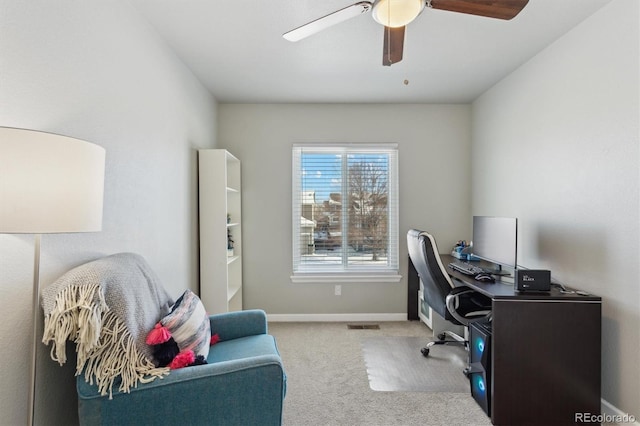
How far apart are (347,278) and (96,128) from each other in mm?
2901

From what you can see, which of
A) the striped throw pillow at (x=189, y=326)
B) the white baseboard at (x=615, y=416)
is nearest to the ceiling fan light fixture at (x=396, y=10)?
the striped throw pillow at (x=189, y=326)

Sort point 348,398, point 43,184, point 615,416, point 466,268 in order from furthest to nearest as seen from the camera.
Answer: point 466,268
point 348,398
point 615,416
point 43,184

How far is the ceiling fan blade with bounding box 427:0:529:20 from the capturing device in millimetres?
1502

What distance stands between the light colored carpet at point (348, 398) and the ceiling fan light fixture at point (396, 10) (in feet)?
7.37

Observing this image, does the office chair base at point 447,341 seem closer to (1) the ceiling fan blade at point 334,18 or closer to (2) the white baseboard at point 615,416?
(2) the white baseboard at point 615,416

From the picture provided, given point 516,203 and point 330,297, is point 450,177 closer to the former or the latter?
point 516,203

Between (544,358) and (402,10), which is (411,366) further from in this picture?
(402,10)

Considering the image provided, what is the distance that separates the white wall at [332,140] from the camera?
3887mm

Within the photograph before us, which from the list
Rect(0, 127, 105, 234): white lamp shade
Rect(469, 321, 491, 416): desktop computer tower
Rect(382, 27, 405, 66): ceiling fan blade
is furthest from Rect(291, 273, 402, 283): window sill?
Rect(0, 127, 105, 234): white lamp shade

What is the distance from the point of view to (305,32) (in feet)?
5.70

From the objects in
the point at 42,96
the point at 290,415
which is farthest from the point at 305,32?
the point at 290,415

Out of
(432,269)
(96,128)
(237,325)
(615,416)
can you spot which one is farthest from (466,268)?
(96,128)

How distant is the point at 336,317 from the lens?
392cm

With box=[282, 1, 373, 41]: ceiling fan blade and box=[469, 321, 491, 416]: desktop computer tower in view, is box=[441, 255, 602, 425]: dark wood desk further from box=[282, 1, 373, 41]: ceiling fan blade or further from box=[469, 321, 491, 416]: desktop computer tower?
box=[282, 1, 373, 41]: ceiling fan blade
